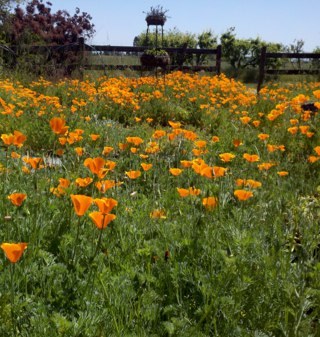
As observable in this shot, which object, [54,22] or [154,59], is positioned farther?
[54,22]

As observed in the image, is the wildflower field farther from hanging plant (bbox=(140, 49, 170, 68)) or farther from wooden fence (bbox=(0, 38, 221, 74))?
wooden fence (bbox=(0, 38, 221, 74))

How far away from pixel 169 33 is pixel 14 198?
35607 millimetres

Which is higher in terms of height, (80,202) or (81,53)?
(81,53)

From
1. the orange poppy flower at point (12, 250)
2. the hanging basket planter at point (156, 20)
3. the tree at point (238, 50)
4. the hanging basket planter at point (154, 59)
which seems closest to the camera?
the orange poppy flower at point (12, 250)

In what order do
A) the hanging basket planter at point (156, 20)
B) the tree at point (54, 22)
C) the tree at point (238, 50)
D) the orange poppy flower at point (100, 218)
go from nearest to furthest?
the orange poppy flower at point (100, 218) < the hanging basket planter at point (156, 20) < the tree at point (54, 22) < the tree at point (238, 50)

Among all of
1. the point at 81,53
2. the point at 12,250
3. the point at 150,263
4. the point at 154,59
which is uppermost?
the point at 81,53

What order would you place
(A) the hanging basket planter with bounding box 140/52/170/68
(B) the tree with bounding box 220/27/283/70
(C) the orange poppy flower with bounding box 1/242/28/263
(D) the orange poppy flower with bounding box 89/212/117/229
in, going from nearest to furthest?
(C) the orange poppy flower with bounding box 1/242/28/263
(D) the orange poppy flower with bounding box 89/212/117/229
(A) the hanging basket planter with bounding box 140/52/170/68
(B) the tree with bounding box 220/27/283/70

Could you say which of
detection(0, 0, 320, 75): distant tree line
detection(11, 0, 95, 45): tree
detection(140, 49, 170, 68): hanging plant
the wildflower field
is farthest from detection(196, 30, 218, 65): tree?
the wildflower field

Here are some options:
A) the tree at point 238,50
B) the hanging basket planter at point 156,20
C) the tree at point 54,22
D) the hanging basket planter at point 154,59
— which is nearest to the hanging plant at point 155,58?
the hanging basket planter at point 154,59

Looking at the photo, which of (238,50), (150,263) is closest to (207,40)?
(238,50)

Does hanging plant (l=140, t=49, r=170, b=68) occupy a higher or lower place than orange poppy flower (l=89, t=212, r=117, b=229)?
higher

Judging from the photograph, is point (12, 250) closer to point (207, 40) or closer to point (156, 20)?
point (156, 20)

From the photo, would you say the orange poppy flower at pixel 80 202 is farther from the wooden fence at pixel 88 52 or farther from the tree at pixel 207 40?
the tree at pixel 207 40

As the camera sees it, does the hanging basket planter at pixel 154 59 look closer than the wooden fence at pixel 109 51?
Yes
